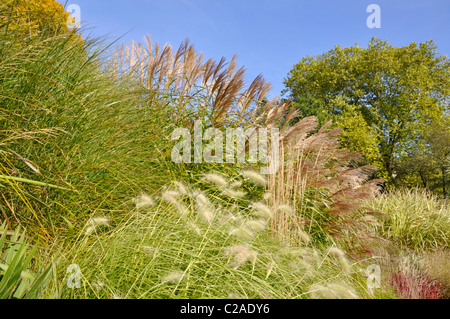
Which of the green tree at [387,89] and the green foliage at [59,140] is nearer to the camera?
the green foliage at [59,140]

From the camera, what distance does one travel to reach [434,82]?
18812 mm

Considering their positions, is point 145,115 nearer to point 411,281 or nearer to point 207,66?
point 207,66

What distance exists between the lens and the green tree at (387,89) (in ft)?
61.1

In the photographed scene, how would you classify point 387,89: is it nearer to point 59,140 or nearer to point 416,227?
point 416,227

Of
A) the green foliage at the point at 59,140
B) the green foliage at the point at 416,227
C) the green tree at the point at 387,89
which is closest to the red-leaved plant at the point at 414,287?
the green foliage at the point at 416,227

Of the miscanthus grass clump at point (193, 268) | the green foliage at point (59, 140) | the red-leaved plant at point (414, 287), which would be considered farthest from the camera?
the red-leaved plant at point (414, 287)

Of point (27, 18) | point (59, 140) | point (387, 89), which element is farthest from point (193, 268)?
point (387, 89)

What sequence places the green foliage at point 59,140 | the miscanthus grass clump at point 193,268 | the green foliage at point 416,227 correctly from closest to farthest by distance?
the miscanthus grass clump at point 193,268
the green foliage at point 59,140
the green foliage at point 416,227

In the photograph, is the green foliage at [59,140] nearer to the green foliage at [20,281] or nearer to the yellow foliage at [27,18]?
the yellow foliage at [27,18]

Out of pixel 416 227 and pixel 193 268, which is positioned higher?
pixel 416 227

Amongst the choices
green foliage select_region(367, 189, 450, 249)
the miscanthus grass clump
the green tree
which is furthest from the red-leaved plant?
the green tree

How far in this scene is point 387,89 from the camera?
19.9 m

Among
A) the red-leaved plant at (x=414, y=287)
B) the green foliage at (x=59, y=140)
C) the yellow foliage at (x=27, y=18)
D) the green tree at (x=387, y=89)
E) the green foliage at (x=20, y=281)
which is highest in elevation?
the green tree at (x=387, y=89)

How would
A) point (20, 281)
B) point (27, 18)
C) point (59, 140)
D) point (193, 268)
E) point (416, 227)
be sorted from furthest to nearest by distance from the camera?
point (416, 227) → point (27, 18) → point (59, 140) → point (193, 268) → point (20, 281)
